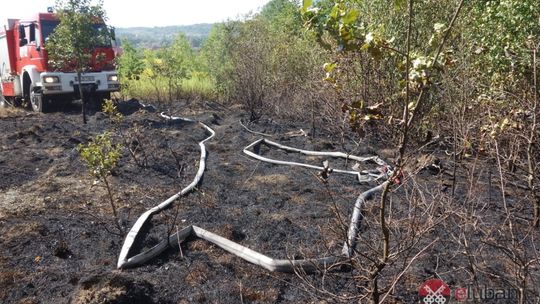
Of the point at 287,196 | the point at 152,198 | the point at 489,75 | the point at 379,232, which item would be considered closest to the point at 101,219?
the point at 152,198

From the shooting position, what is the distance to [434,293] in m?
3.01

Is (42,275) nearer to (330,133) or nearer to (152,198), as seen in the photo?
(152,198)

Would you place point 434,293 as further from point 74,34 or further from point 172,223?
point 74,34

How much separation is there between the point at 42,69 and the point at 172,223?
944cm

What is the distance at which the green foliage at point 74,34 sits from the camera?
31.3ft

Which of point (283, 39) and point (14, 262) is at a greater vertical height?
point (283, 39)

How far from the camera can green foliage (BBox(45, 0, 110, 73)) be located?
955cm

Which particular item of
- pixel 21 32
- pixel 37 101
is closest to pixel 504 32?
pixel 21 32

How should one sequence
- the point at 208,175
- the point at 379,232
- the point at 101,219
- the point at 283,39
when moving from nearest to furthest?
1. the point at 379,232
2. the point at 101,219
3. the point at 208,175
4. the point at 283,39

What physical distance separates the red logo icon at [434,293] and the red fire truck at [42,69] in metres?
9.66

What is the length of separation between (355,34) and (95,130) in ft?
28.2

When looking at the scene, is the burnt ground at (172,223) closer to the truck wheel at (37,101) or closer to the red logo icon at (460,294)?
the red logo icon at (460,294)

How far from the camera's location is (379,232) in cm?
403

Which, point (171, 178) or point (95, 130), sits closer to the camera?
point (171, 178)
